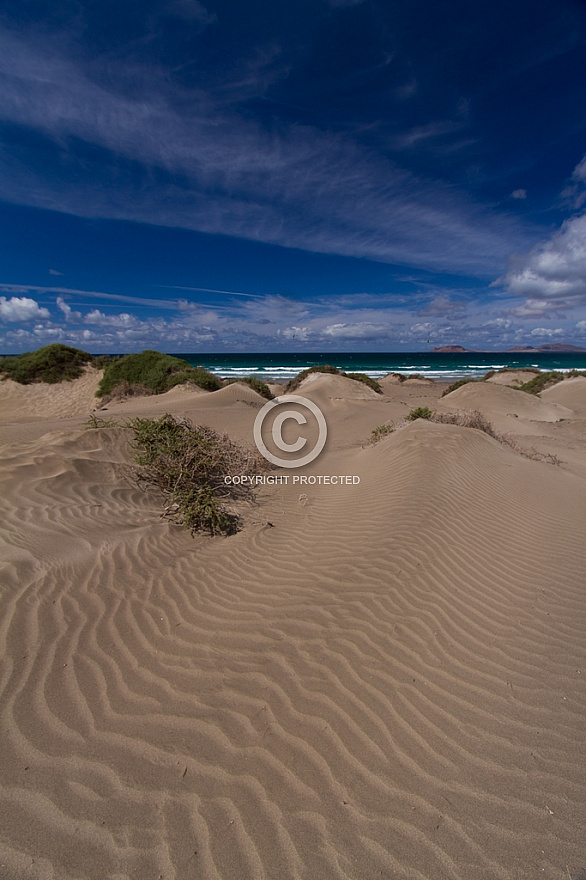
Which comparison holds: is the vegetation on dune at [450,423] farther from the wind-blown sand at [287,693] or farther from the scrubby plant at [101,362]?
the scrubby plant at [101,362]

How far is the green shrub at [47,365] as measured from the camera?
2197 centimetres

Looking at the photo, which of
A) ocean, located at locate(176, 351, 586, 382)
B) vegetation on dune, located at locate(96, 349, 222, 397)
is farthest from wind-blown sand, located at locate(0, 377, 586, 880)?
ocean, located at locate(176, 351, 586, 382)

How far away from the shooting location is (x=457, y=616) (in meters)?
3.76

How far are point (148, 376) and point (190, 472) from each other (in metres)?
17.6

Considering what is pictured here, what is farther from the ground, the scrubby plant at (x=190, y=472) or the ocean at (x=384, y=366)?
the ocean at (x=384, y=366)

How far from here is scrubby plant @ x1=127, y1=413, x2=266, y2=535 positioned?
5.66 metres

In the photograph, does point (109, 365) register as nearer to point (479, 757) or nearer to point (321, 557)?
point (321, 557)

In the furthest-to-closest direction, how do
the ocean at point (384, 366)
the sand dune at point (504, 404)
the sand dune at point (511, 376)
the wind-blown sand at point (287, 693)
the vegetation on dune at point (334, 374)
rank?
1. the ocean at point (384, 366)
2. the sand dune at point (511, 376)
3. the vegetation on dune at point (334, 374)
4. the sand dune at point (504, 404)
5. the wind-blown sand at point (287, 693)

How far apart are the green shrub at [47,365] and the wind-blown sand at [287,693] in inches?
751

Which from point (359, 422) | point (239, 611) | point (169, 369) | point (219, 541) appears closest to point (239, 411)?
point (359, 422)

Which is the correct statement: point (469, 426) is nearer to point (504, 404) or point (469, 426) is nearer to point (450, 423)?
point (450, 423)

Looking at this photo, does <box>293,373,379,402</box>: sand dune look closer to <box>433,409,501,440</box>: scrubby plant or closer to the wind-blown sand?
<box>433,409,501,440</box>: scrubby plant

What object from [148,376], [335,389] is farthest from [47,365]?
[335,389]

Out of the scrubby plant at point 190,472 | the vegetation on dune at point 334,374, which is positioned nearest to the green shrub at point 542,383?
the vegetation on dune at point 334,374
